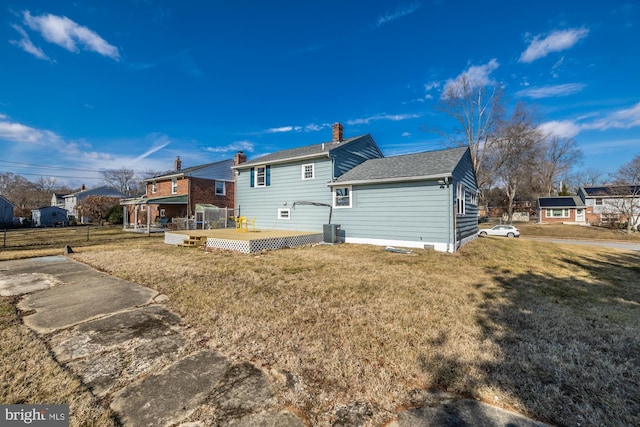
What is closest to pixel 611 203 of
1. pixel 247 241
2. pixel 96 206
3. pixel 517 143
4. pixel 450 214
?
pixel 517 143

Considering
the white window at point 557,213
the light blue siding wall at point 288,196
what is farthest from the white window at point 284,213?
the white window at point 557,213

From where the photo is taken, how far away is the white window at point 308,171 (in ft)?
46.9

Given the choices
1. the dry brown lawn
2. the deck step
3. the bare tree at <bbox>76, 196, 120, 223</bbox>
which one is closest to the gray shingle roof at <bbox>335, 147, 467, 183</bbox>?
the dry brown lawn

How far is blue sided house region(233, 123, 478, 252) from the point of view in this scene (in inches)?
421

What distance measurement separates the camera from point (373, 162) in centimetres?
1491

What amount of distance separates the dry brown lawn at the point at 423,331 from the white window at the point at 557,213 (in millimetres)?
36947

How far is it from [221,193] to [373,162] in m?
17.2

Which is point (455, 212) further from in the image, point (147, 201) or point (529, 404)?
point (147, 201)

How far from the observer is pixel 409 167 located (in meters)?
12.2

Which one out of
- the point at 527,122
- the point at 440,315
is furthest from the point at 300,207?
the point at 527,122

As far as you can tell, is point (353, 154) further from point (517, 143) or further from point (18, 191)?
point (18, 191)

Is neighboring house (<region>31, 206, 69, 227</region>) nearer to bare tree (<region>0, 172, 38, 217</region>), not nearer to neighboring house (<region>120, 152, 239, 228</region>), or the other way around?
neighboring house (<region>120, 152, 239, 228</region>)

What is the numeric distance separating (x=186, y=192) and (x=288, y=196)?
13.0 metres

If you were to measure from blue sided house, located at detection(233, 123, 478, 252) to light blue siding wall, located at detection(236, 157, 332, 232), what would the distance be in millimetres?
53
